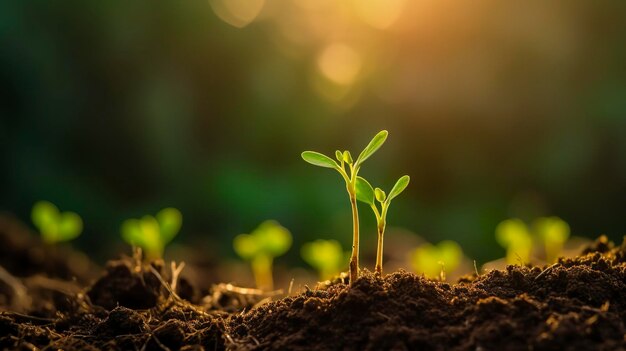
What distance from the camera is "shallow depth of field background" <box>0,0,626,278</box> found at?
16.3ft

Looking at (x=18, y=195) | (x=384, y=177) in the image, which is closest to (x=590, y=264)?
(x=384, y=177)

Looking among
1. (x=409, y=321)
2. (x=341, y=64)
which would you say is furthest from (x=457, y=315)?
(x=341, y=64)

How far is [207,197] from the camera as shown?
5156 mm

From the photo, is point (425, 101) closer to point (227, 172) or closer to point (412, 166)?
point (412, 166)

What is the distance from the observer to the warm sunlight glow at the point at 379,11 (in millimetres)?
5148

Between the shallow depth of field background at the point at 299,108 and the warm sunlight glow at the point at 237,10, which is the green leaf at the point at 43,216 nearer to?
the shallow depth of field background at the point at 299,108

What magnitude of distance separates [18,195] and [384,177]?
9.98ft

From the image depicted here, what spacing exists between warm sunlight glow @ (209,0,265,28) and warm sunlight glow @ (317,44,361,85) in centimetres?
74

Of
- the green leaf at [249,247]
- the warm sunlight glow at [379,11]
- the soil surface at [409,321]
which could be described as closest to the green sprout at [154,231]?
the green leaf at [249,247]

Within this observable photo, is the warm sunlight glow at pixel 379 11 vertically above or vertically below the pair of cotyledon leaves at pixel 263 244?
above

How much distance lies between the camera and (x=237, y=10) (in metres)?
5.38

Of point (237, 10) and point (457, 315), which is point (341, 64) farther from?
point (457, 315)

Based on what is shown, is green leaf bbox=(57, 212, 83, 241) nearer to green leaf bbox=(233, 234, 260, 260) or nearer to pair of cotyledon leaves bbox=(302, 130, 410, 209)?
green leaf bbox=(233, 234, 260, 260)

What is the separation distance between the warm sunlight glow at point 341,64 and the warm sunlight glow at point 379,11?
0.99 feet
